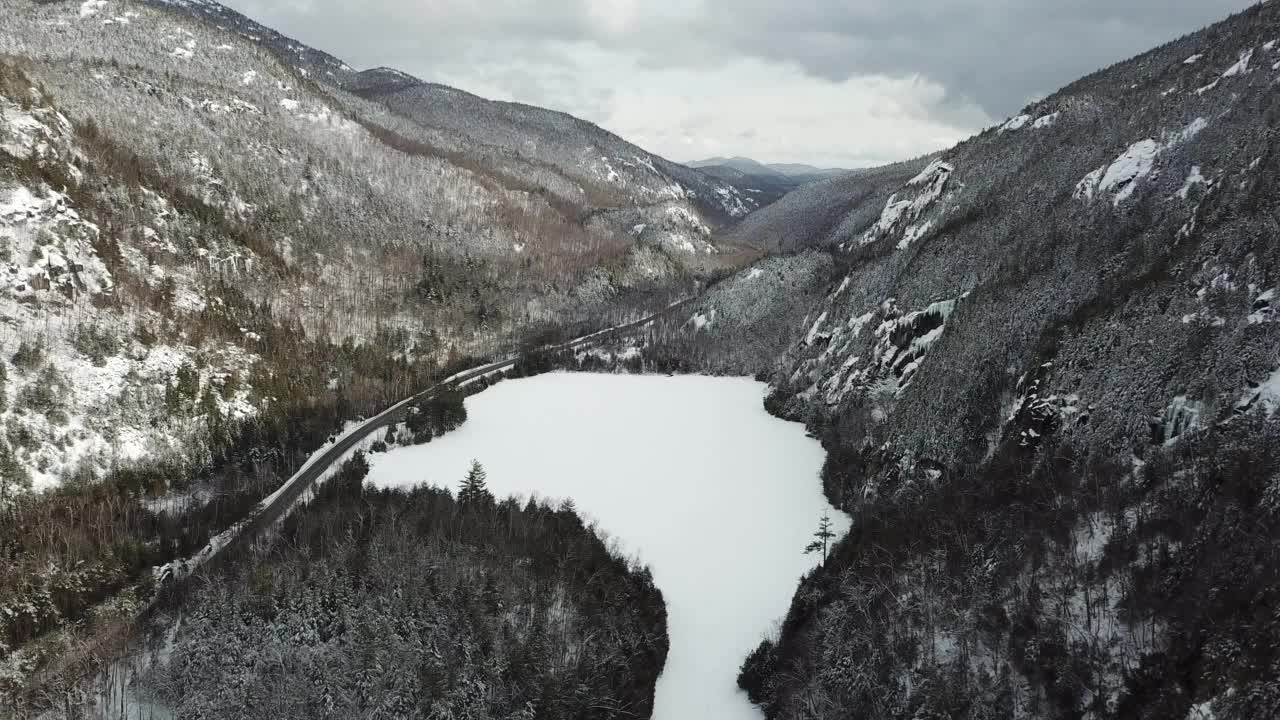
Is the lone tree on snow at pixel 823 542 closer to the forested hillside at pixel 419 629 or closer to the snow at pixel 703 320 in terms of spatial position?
the forested hillside at pixel 419 629

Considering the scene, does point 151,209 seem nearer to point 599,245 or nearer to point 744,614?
point 744,614

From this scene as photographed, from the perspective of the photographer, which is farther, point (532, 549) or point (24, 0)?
point (24, 0)

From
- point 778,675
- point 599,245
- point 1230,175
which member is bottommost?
point 778,675

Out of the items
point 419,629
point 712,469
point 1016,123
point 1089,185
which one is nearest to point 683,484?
point 712,469

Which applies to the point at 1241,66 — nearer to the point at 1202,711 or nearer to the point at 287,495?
the point at 1202,711

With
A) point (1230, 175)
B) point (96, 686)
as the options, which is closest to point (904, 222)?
point (1230, 175)

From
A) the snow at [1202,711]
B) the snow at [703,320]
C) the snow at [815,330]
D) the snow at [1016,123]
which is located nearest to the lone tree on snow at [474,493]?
the snow at [1202,711]
